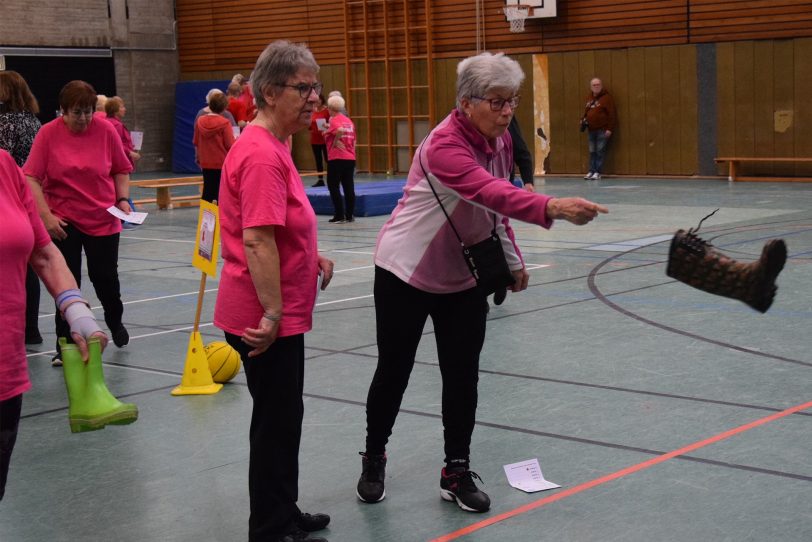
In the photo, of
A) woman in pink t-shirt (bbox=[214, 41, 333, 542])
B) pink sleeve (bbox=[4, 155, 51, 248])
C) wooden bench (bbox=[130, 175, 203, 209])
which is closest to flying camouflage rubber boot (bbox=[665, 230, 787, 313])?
woman in pink t-shirt (bbox=[214, 41, 333, 542])

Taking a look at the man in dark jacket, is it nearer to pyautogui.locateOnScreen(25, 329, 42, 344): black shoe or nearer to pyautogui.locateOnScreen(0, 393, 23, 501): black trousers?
pyautogui.locateOnScreen(25, 329, 42, 344): black shoe

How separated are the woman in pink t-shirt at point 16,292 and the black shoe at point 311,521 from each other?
3.83 feet

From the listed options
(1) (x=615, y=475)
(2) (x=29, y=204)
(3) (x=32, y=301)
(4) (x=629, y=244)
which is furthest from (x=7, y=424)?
(4) (x=629, y=244)

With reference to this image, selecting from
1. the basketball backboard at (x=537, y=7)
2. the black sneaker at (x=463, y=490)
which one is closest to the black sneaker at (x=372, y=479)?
the black sneaker at (x=463, y=490)

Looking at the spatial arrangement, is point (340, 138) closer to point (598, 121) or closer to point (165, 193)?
point (165, 193)

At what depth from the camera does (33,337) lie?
7676mm

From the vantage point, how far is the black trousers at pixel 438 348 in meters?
4.16

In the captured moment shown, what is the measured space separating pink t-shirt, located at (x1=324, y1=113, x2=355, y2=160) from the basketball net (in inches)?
313

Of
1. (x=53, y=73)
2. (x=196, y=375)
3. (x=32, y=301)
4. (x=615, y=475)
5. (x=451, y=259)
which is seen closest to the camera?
(x=451, y=259)

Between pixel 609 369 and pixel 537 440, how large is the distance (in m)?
1.42

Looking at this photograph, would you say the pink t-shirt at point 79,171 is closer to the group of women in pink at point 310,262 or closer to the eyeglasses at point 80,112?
the eyeglasses at point 80,112

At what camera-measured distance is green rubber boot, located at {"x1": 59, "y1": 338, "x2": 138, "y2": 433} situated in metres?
3.02

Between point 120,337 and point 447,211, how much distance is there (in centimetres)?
390

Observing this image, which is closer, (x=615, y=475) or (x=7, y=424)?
(x=7, y=424)
